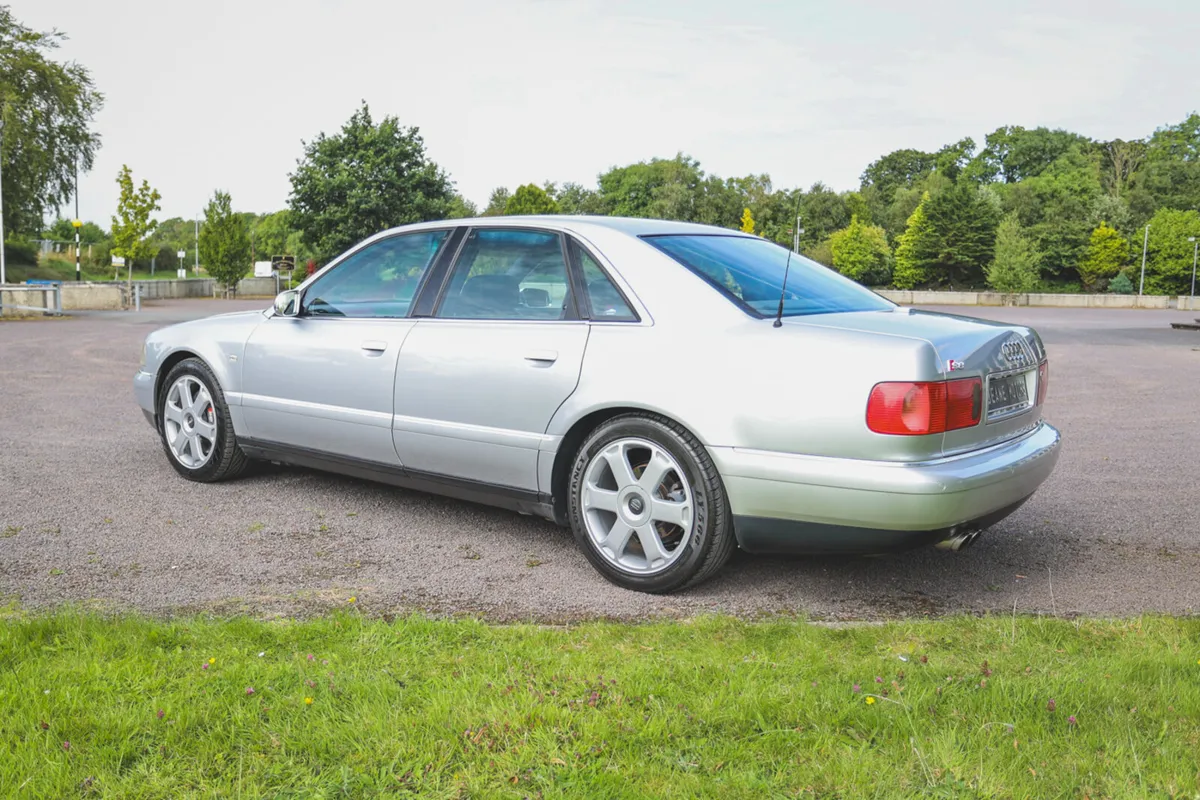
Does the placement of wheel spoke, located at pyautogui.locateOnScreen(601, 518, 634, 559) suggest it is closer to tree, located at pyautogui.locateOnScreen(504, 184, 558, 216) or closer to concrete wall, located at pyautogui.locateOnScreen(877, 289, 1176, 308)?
concrete wall, located at pyautogui.locateOnScreen(877, 289, 1176, 308)

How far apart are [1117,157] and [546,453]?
365 ft

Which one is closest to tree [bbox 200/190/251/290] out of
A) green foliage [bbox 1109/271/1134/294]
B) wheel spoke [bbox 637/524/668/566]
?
wheel spoke [bbox 637/524/668/566]

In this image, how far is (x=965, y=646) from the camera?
359 cm

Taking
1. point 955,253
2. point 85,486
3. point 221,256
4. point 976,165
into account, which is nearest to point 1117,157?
point 976,165

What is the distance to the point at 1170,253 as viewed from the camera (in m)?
78.8

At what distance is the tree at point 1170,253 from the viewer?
78438 mm

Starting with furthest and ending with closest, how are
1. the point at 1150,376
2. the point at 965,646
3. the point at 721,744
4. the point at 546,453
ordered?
1. the point at 1150,376
2. the point at 546,453
3. the point at 965,646
4. the point at 721,744

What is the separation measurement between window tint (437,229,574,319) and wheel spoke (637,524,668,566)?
1.00m

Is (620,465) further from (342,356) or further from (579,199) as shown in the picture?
(579,199)

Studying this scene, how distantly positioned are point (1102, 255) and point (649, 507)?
84211 millimetres

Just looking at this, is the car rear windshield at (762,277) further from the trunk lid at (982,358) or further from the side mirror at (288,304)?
the side mirror at (288,304)

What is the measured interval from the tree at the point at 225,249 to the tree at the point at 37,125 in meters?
6.43

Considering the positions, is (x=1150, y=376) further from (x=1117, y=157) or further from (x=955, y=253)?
(x=1117, y=157)

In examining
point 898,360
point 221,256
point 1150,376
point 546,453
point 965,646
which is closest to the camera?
point 965,646
